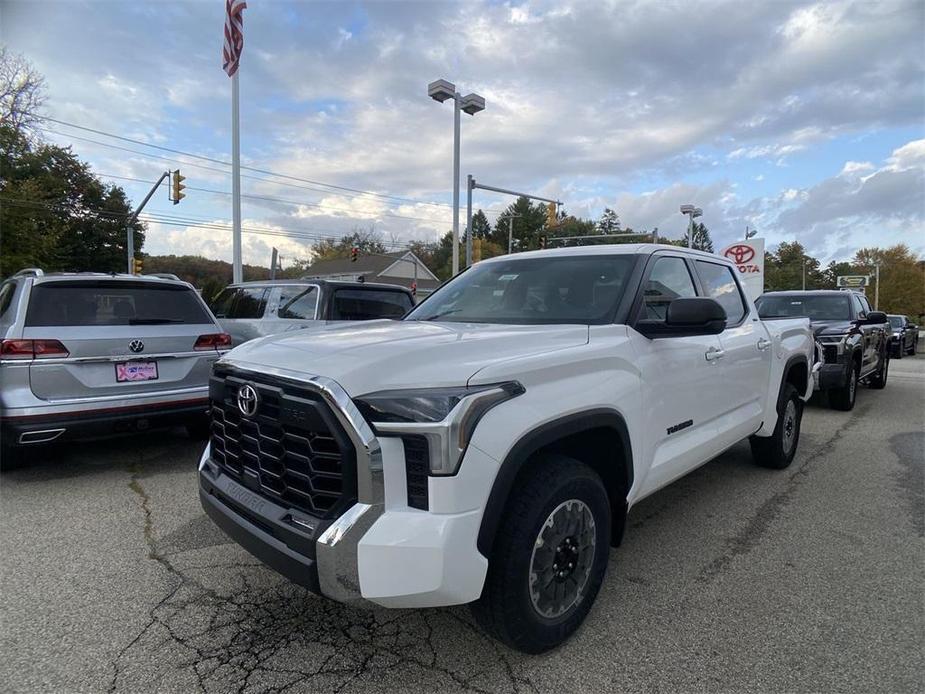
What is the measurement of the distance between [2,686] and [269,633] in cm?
100

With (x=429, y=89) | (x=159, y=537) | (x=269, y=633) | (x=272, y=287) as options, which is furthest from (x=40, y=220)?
(x=269, y=633)

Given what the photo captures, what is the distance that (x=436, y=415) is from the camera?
1978mm

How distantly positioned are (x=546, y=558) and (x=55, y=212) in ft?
128

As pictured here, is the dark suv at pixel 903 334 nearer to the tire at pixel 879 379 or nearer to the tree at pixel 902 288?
the tire at pixel 879 379

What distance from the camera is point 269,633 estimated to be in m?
2.60

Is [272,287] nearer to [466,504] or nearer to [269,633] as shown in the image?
[269,633]

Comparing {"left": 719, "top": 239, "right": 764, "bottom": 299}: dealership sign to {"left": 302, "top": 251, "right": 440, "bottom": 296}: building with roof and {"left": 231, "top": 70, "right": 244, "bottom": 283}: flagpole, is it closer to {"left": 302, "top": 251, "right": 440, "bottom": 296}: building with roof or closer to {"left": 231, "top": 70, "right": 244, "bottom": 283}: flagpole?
{"left": 231, "top": 70, "right": 244, "bottom": 283}: flagpole

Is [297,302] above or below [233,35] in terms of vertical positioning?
below

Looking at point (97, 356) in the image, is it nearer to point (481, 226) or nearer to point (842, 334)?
point (842, 334)

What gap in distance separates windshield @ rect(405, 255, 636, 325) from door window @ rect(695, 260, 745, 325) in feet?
3.68

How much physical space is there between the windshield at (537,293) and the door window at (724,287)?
3.68ft

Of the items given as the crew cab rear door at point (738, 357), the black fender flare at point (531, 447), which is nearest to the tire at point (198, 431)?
the black fender flare at point (531, 447)

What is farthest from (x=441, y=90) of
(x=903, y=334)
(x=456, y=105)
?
(x=903, y=334)

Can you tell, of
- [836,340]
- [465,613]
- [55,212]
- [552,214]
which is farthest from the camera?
[55,212]
